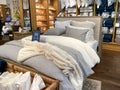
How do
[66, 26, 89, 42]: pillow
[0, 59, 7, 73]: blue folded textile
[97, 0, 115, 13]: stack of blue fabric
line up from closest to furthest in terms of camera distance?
[0, 59, 7, 73]: blue folded textile, [66, 26, 89, 42]: pillow, [97, 0, 115, 13]: stack of blue fabric

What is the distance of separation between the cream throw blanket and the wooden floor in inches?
30.9

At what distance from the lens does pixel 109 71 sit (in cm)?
298

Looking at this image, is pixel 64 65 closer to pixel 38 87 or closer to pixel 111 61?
pixel 38 87

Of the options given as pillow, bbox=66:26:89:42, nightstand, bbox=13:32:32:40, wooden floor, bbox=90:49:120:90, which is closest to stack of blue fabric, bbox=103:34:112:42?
wooden floor, bbox=90:49:120:90

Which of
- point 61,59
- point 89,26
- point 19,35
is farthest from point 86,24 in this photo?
point 19,35

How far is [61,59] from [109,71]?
1.65 metres

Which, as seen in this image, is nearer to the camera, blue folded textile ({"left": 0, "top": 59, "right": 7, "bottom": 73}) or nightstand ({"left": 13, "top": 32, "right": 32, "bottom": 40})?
blue folded textile ({"left": 0, "top": 59, "right": 7, "bottom": 73})

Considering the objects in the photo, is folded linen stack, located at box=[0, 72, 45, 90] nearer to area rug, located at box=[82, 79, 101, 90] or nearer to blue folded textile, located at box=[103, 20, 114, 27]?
area rug, located at box=[82, 79, 101, 90]

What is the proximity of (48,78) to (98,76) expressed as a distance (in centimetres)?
146

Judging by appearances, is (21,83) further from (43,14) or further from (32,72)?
(43,14)

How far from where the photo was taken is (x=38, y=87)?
1.43 meters

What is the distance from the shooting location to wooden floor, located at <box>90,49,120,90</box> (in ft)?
8.00

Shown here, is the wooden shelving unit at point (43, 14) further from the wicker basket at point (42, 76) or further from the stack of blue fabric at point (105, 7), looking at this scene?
the wicker basket at point (42, 76)

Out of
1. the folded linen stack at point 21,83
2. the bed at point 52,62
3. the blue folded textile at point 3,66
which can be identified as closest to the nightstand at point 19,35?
the bed at point 52,62
